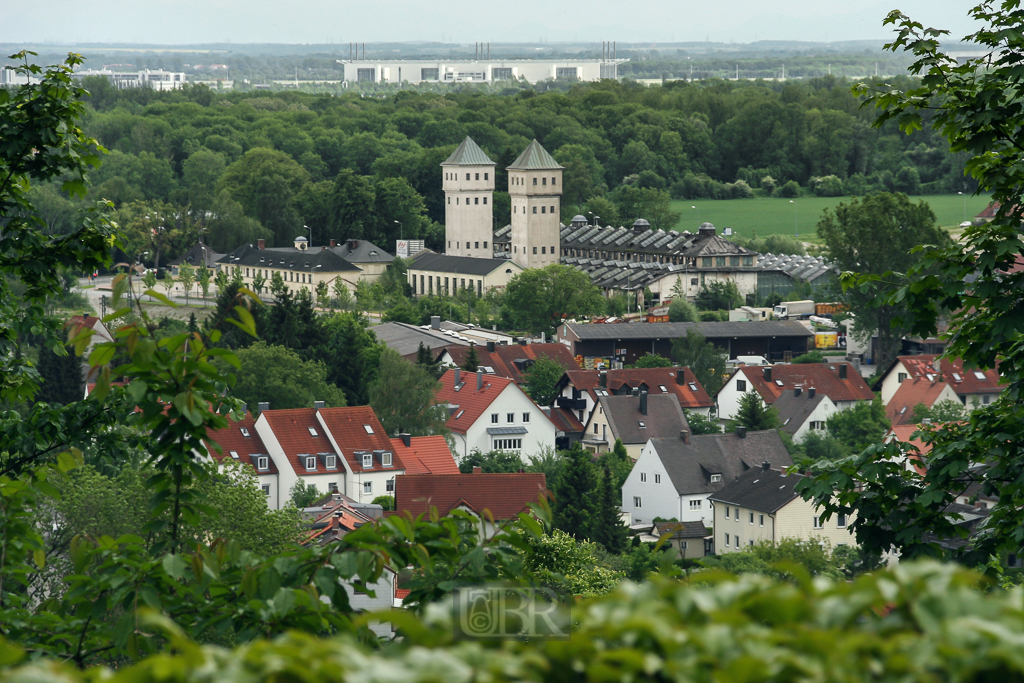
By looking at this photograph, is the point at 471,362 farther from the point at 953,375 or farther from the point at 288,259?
the point at 288,259

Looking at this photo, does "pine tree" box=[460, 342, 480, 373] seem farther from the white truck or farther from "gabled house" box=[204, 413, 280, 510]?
the white truck

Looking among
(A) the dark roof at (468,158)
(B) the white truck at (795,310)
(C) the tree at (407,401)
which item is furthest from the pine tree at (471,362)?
(A) the dark roof at (468,158)

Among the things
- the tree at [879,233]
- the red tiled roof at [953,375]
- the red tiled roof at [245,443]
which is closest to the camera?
the red tiled roof at [245,443]

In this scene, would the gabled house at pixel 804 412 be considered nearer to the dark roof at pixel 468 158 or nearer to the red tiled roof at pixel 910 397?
the red tiled roof at pixel 910 397

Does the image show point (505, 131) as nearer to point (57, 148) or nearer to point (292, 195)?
point (292, 195)

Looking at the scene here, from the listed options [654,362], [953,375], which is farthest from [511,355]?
[953,375]

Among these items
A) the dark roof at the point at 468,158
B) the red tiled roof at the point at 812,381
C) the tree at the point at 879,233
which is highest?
the dark roof at the point at 468,158
